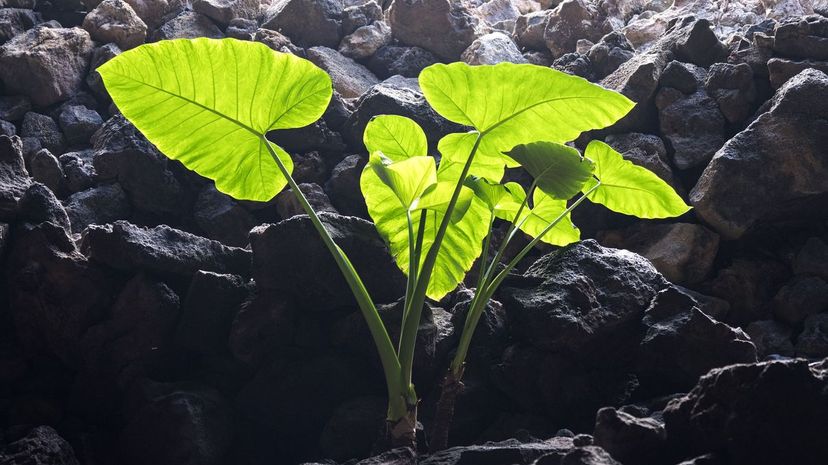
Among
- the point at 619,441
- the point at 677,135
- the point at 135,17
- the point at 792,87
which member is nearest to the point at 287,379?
the point at 619,441

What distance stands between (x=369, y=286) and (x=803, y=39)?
3.23 meters

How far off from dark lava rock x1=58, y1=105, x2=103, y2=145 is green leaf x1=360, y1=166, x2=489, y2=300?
108 inches

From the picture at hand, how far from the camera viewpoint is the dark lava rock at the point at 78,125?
445 centimetres

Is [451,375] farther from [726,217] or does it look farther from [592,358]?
[726,217]

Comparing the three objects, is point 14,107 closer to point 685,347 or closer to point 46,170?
point 46,170

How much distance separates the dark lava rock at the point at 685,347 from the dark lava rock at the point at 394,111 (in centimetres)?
189

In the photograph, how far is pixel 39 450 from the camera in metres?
2.06

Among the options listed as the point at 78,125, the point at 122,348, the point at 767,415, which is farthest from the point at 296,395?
the point at 78,125

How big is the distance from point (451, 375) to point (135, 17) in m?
4.11

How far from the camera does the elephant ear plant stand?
2.07m

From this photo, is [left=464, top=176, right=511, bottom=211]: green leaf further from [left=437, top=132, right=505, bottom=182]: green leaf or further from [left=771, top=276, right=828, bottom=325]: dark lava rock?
[left=771, top=276, right=828, bottom=325]: dark lava rock

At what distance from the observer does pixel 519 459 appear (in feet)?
6.45

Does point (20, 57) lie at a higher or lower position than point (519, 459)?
higher

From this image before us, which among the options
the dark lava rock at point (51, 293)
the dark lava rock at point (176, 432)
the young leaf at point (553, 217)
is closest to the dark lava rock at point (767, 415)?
the young leaf at point (553, 217)
